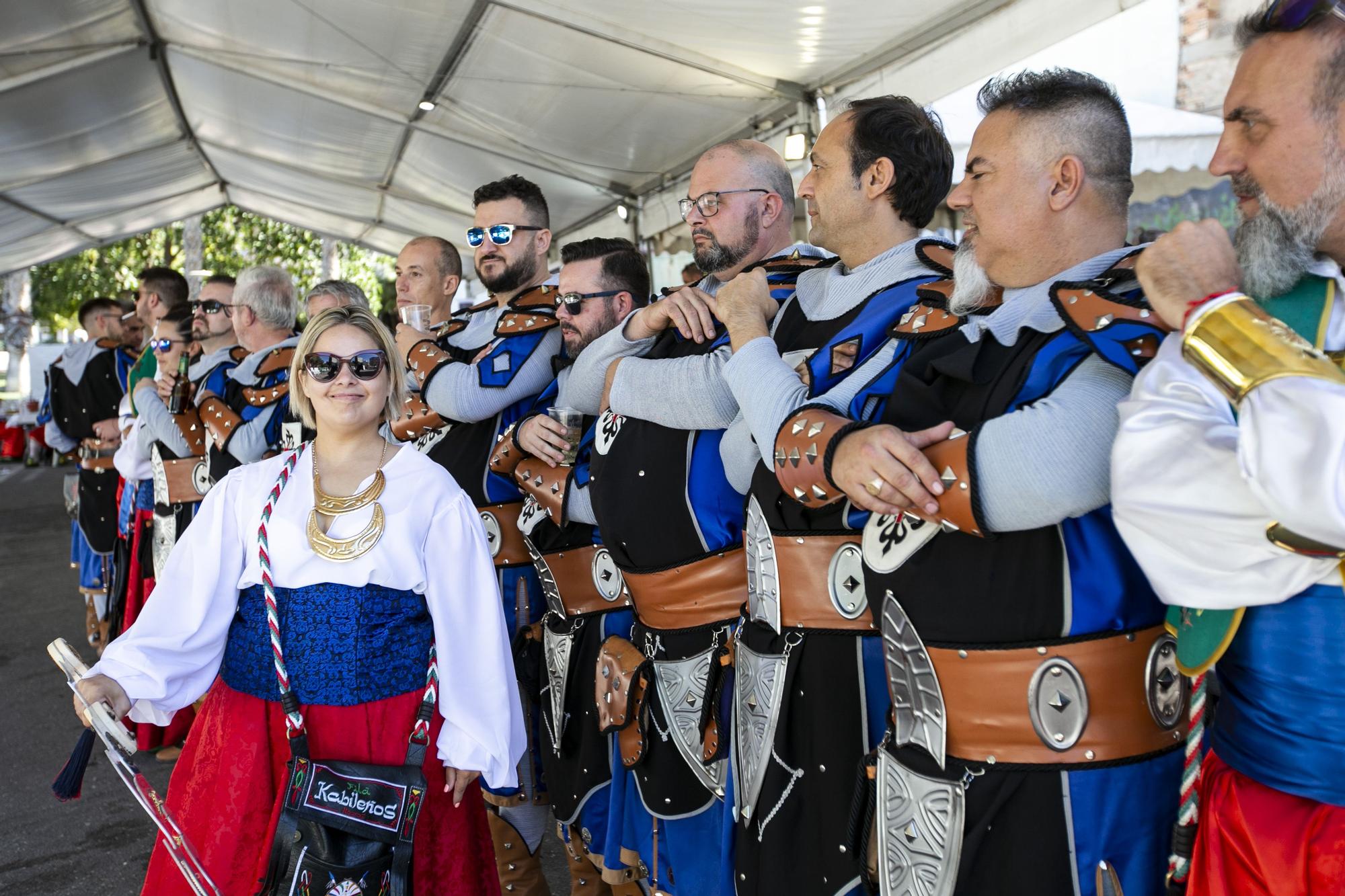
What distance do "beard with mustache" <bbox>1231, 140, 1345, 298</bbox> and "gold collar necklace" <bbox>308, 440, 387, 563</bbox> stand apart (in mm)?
1669

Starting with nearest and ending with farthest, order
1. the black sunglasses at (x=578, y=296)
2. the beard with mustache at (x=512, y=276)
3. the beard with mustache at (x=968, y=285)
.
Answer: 1. the beard with mustache at (x=968, y=285)
2. the black sunglasses at (x=578, y=296)
3. the beard with mustache at (x=512, y=276)

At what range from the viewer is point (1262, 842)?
124 centimetres

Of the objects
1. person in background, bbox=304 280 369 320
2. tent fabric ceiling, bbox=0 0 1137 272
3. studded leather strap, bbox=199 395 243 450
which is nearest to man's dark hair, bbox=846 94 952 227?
person in background, bbox=304 280 369 320

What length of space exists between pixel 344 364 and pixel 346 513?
35 centimetres

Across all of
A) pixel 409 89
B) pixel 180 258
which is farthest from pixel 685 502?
pixel 180 258

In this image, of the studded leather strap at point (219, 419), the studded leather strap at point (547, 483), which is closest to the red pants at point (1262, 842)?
the studded leather strap at point (547, 483)

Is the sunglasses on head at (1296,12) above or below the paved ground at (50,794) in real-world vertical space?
above

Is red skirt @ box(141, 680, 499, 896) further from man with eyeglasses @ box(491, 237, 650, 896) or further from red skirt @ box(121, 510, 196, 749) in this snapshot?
red skirt @ box(121, 510, 196, 749)

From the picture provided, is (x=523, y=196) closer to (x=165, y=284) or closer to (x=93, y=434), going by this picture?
(x=165, y=284)

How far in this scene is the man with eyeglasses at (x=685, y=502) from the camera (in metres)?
2.26

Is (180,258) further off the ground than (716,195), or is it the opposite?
(180,258)

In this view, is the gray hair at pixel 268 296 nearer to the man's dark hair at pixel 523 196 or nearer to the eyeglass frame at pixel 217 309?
the eyeglass frame at pixel 217 309

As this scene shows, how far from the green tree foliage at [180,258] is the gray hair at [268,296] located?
22994 millimetres

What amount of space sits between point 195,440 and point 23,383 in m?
22.0
